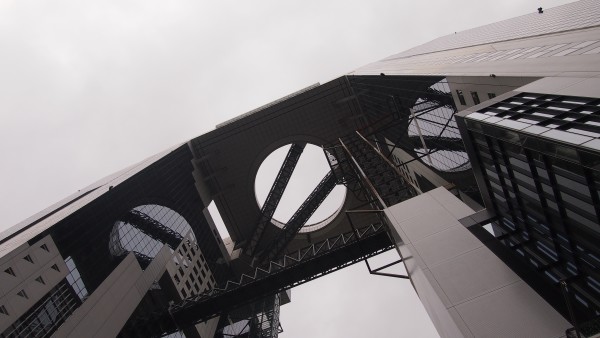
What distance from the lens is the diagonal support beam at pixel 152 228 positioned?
38.1 meters

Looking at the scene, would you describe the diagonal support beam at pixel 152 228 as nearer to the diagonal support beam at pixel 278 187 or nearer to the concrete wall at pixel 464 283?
the diagonal support beam at pixel 278 187

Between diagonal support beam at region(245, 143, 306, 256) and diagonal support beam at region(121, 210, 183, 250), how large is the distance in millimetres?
12522

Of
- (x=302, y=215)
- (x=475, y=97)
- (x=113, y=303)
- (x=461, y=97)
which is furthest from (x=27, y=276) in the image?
(x=302, y=215)

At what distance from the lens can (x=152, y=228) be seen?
41594 millimetres

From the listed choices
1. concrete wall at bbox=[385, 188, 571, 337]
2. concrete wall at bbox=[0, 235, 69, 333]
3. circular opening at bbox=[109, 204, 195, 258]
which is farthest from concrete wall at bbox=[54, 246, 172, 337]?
concrete wall at bbox=[385, 188, 571, 337]

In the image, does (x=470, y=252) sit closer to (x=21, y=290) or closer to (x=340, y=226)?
(x=21, y=290)

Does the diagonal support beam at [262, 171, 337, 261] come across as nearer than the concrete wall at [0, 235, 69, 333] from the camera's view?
No

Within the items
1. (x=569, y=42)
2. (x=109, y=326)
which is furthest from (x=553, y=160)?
(x=109, y=326)

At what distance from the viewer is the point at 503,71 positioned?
19.3 metres

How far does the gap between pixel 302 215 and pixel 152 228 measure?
773 inches

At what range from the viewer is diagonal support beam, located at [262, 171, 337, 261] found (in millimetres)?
53850

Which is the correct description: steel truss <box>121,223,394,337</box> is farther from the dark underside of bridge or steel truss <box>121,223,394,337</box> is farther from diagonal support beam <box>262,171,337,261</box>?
diagonal support beam <box>262,171,337,261</box>

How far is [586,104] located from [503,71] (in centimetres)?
790

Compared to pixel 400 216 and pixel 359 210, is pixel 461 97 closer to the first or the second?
pixel 359 210
